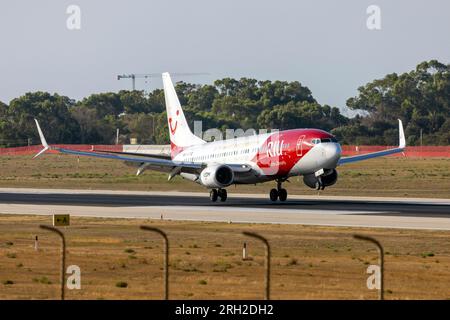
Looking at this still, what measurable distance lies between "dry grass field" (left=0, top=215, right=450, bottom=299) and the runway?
4191 mm

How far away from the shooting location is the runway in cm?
6066

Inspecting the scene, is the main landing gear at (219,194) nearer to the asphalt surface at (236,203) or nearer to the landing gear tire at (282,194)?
the asphalt surface at (236,203)

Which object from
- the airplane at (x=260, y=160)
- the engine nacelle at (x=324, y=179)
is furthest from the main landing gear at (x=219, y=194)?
the engine nacelle at (x=324, y=179)

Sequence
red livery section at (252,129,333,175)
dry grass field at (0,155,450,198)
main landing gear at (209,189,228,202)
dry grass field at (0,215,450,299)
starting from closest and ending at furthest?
dry grass field at (0,215,450,299) → red livery section at (252,129,333,175) → main landing gear at (209,189,228,202) → dry grass field at (0,155,450,198)

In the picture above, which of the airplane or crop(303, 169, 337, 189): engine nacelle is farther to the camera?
crop(303, 169, 337, 189): engine nacelle

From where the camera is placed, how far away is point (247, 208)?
2785 inches

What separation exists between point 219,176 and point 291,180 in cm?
3167

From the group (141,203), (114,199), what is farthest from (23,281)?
(114,199)

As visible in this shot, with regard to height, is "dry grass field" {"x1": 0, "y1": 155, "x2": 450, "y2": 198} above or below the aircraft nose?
below

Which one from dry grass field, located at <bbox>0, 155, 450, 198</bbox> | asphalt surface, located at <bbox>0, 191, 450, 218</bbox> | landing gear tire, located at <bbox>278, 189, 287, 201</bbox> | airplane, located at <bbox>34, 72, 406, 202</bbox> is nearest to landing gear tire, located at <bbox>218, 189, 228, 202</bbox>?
airplane, located at <bbox>34, 72, 406, 202</bbox>

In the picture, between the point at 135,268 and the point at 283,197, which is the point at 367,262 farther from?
the point at 283,197

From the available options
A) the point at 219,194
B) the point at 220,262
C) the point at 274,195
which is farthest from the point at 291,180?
the point at 220,262

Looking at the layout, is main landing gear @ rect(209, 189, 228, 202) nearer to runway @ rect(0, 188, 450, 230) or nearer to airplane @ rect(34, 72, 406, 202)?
airplane @ rect(34, 72, 406, 202)

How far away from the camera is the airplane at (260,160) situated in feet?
230
